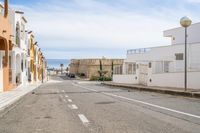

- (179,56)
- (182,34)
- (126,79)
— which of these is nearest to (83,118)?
(179,56)

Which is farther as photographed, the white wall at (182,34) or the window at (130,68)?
the window at (130,68)

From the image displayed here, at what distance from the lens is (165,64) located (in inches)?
1667

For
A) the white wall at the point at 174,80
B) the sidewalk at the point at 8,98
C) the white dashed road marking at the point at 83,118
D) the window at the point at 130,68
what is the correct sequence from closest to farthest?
1. the white dashed road marking at the point at 83,118
2. the sidewalk at the point at 8,98
3. the white wall at the point at 174,80
4. the window at the point at 130,68

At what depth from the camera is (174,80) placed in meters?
34.7

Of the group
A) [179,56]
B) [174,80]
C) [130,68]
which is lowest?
[174,80]

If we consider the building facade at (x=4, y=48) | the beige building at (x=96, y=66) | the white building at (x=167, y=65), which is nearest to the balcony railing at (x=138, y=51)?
the white building at (x=167, y=65)

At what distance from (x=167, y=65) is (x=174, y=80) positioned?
8071 millimetres

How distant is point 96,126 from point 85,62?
115m

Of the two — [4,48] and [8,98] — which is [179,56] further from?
[8,98]

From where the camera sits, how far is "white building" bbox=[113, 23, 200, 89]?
34.6 meters

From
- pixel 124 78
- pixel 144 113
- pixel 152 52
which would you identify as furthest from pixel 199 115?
pixel 124 78

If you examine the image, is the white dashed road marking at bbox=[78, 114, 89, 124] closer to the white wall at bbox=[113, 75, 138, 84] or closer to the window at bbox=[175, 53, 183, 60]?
the window at bbox=[175, 53, 183, 60]

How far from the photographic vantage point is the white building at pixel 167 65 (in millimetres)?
34588

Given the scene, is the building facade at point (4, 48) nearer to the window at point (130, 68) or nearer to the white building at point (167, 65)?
the white building at point (167, 65)
